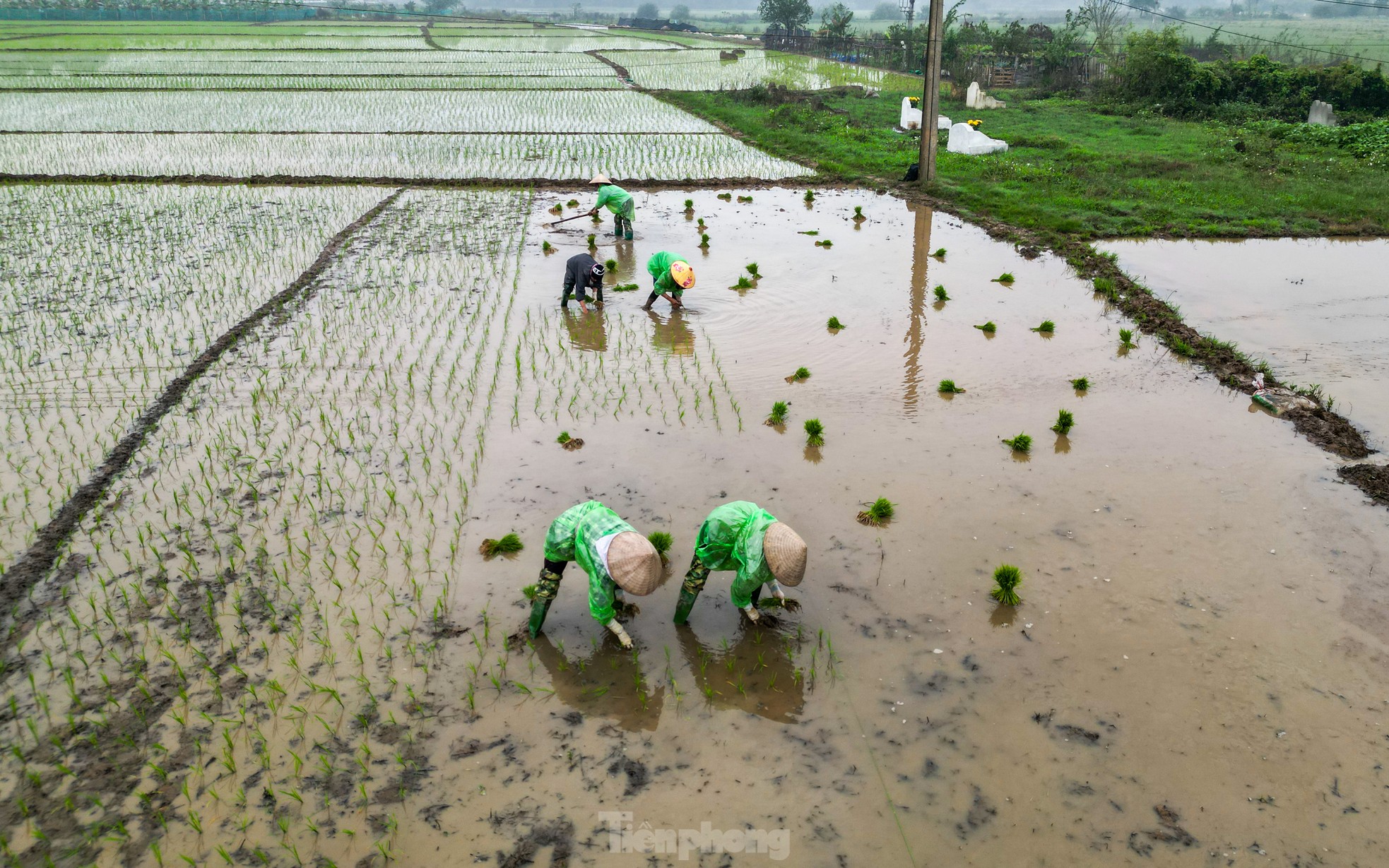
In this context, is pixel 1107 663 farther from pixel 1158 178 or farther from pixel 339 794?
pixel 1158 178

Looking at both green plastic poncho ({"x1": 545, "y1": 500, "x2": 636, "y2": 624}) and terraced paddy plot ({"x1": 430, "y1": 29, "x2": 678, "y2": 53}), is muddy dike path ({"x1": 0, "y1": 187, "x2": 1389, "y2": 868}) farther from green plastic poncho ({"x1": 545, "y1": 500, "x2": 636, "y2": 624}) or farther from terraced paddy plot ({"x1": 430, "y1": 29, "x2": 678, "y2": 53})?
terraced paddy plot ({"x1": 430, "y1": 29, "x2": 678, "y2": 53})

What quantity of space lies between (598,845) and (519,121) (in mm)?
24070

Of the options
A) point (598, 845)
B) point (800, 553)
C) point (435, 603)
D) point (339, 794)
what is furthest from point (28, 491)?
point (800, 553)

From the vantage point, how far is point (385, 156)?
19.8 m

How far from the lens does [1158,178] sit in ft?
55.4

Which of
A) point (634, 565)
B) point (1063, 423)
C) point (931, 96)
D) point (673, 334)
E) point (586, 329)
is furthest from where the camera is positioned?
point (931, 96)

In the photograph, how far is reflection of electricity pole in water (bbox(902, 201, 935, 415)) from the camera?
855 cm

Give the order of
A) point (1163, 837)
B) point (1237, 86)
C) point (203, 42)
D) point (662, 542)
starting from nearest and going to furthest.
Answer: point (1163, 837)
point (662, 542)
point (1237, 86)
point (203, 42)

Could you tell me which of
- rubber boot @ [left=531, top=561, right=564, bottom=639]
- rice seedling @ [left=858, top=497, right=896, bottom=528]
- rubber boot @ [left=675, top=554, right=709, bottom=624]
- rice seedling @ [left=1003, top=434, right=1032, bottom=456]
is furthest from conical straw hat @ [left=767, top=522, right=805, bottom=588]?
rice seedling @ [left=1003, top=434, right=1032, bottom=456]

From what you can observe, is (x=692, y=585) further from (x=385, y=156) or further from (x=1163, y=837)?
(x=385, y=156)

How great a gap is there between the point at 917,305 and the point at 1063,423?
3.67 m

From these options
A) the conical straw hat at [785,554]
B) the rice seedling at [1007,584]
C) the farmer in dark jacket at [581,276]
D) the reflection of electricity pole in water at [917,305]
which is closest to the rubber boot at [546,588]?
the conical straw hat at [785,554]

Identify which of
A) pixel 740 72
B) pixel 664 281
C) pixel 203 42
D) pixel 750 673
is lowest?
pixel 750 673

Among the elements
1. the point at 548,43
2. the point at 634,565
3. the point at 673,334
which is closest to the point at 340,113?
the point at 673,334
